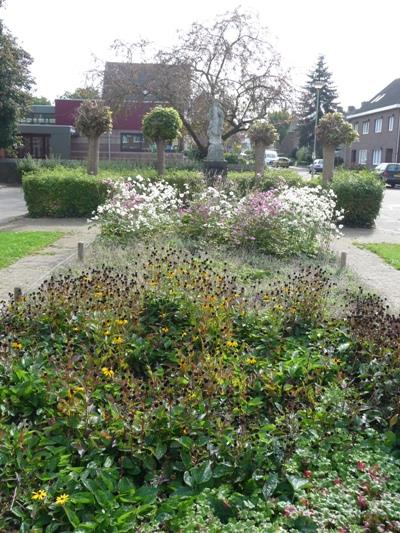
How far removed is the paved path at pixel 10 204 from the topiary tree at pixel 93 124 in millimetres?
2569

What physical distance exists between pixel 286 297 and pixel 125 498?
2.81 metres

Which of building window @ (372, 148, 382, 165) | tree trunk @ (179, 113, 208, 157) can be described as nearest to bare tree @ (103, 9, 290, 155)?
tree trunk @ (179, 113, 208, 157)

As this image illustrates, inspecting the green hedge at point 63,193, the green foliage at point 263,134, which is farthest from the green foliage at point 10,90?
the green hedge at point 63,193

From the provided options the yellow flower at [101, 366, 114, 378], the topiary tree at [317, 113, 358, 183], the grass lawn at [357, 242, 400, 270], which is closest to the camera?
the yellow flower at [101, 366, 114, 378]

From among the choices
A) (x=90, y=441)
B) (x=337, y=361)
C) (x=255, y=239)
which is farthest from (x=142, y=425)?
(x=255, y=239)

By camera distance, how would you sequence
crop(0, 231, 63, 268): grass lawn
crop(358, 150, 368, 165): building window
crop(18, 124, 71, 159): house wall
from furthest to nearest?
crop(358, 150, 368, 165): building window
crop(18, 124, 71, 159): house wall
crop(0, 231, 63, 268): grass lawn

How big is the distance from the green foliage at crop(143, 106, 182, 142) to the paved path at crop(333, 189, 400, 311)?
22.5ft

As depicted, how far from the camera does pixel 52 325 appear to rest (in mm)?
4602

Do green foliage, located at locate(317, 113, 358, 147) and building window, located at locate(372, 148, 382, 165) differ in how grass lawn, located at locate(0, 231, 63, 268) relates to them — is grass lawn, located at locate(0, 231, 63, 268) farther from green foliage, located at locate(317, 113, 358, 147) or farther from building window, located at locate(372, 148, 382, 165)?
building window, located at locate(372, 148, 382, 165)

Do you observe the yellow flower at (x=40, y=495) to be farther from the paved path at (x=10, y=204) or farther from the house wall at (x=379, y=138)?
the house wall at (x=379, y=138)

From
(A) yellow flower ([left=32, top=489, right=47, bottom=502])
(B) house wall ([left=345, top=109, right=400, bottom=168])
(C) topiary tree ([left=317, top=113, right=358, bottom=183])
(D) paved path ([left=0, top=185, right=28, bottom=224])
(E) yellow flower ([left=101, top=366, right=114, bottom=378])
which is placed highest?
(B) house wall ([left=345, top=109, right=400, bottom=168])

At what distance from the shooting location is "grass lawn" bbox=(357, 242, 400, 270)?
9879mm

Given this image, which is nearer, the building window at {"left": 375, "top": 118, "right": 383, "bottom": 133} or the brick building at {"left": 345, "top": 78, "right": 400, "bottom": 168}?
the brick building at {"left": 345, "top": 78, "right": 400, "bottom": 168}

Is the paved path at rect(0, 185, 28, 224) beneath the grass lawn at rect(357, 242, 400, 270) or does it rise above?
beneath
